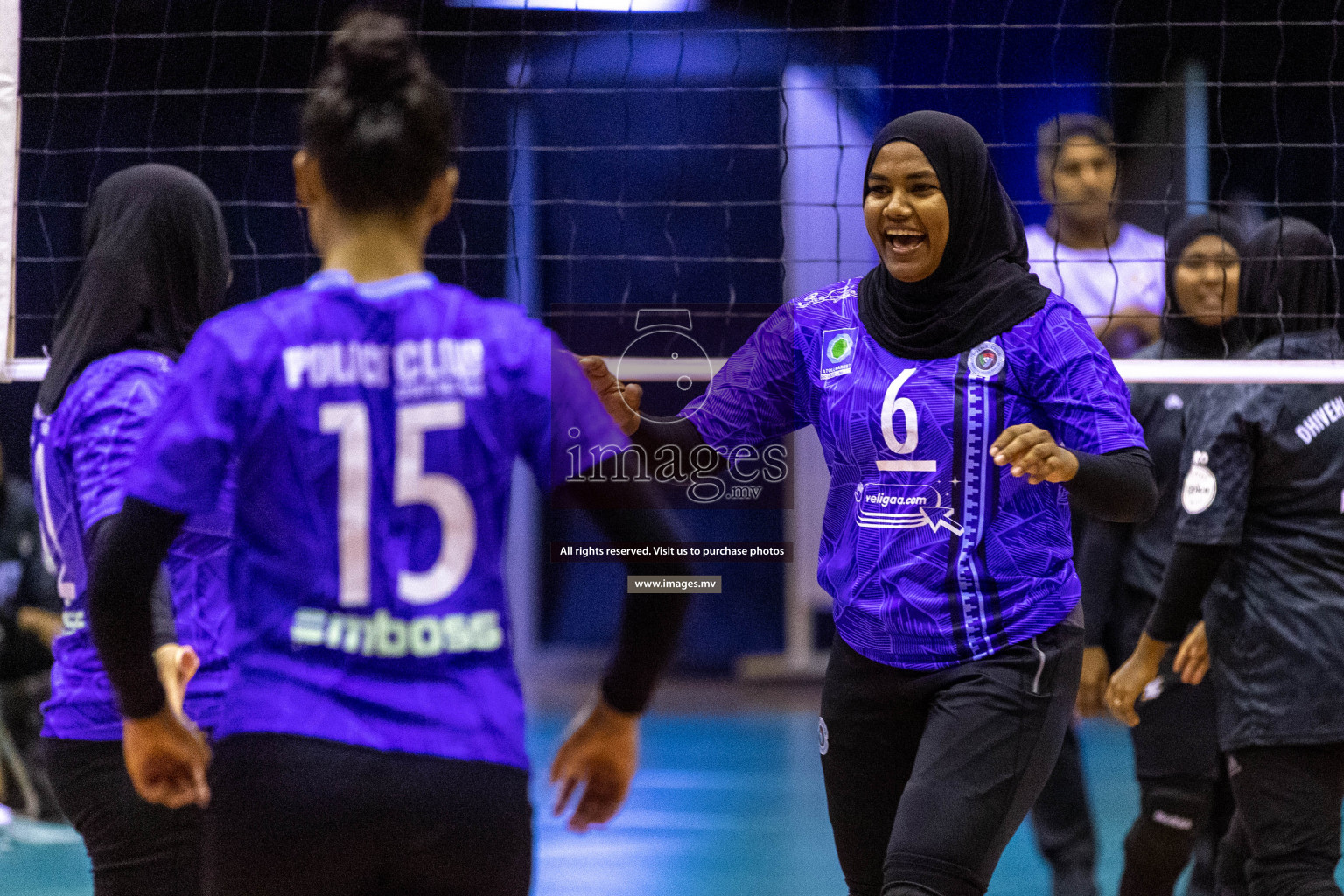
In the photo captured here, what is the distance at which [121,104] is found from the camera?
Answer: 754cm

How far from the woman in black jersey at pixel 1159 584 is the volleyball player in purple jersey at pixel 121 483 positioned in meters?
2.47

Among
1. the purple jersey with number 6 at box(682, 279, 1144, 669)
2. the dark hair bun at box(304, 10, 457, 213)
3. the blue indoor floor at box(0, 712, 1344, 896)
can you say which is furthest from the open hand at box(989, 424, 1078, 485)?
the blue indoor floor at box(0, 712, 1344, 896)

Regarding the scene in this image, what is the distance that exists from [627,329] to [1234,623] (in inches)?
74.1

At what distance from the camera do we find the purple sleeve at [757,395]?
288 centimetres

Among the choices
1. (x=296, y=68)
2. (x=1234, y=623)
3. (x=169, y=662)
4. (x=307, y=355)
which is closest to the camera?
(x=307, y=355)

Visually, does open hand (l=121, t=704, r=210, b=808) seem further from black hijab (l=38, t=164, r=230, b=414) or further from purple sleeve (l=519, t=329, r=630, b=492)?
black hijab (l=38, t=164, r=230, b=414)

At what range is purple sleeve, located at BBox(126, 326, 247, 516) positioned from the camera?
1.55 meters

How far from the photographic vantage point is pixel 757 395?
9.48ft

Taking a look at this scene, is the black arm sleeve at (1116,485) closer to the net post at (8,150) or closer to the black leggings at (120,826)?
the black leggings at (120,826)

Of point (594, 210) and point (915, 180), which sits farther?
point (594, 210)

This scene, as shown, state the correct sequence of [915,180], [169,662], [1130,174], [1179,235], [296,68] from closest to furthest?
[169,662] < [915,180] < [1179,235] < [296,68] < [1130,174]

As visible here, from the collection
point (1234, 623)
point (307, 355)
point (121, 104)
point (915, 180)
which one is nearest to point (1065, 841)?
point (1234, 623)

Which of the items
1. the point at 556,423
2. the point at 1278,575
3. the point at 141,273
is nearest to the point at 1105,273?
the point at 1278,575

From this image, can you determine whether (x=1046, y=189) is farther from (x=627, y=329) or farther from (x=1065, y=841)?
(x=1065, y=841)
